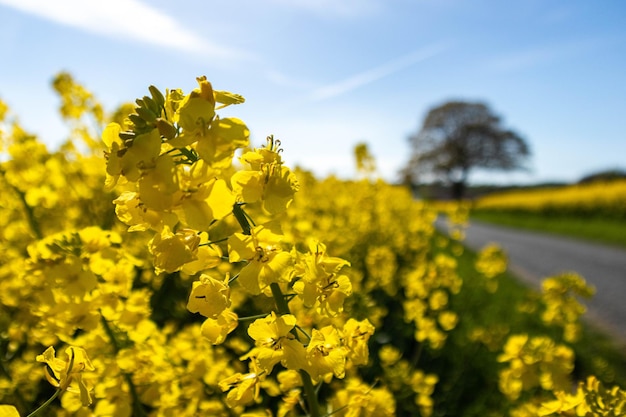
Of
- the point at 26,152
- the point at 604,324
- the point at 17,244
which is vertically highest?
the point at 26,152

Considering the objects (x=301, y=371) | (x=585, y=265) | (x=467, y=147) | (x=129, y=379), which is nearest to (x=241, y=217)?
(x=301, y=371)

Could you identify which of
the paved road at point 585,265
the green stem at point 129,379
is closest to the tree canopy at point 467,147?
the paved road at point 585,265

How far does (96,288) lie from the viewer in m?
1.58

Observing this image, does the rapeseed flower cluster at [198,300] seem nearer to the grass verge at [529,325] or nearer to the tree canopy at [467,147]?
the grass verge at [529,325]

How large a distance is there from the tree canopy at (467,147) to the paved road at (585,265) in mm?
36422

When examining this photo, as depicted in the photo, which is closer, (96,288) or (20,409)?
(96,288)

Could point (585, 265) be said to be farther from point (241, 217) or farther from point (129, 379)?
point (241, 217)

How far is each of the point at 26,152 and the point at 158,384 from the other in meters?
2.45

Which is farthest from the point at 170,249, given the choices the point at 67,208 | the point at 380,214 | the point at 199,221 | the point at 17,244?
→ the point at 380,214

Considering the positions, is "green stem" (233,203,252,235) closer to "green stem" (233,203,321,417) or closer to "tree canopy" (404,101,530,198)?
"green stem" (233,203,321,417)

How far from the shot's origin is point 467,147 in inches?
1969

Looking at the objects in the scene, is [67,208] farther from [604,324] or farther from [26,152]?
[604,324]

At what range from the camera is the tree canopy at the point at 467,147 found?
5000 cm

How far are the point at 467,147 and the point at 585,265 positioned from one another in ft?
141
